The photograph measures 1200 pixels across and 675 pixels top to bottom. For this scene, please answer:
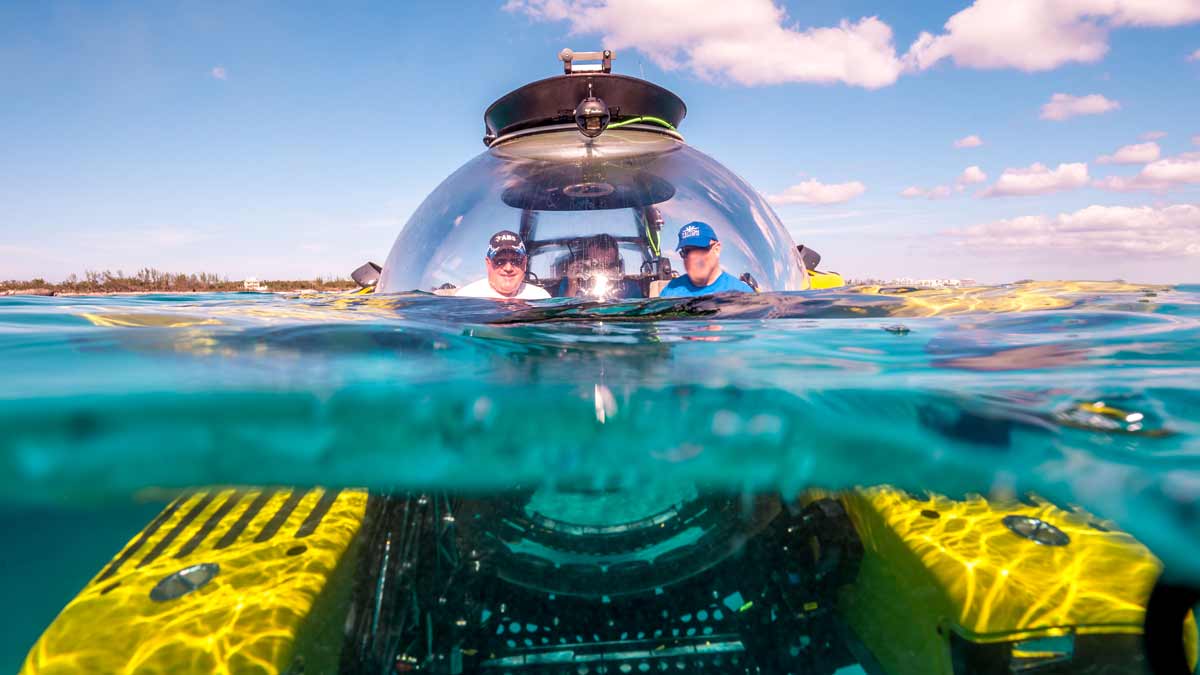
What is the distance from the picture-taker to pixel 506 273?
506cm

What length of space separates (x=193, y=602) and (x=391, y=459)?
1.00 metres

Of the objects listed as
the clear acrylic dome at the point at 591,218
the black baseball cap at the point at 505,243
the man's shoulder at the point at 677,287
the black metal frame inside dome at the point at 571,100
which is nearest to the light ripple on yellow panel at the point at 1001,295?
the clear acrylic dome at the point at 591,218

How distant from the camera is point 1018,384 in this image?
258 centimetres

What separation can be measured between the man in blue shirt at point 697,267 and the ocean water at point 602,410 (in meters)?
1.54

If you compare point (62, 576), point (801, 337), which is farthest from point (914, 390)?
point (62, 576)

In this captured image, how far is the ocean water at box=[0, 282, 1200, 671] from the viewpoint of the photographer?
2.35 m

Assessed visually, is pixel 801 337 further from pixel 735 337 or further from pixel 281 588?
pixel 281 588

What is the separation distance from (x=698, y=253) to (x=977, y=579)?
303cm

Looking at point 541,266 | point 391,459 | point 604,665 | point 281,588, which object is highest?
point 541,266

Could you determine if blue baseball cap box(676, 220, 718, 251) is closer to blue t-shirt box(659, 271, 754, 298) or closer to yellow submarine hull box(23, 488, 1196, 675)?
blue t-shirt box(659, 271, 754, 298)

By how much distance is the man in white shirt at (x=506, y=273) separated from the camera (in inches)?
197

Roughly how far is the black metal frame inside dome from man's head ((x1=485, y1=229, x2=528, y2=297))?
4.27 ft

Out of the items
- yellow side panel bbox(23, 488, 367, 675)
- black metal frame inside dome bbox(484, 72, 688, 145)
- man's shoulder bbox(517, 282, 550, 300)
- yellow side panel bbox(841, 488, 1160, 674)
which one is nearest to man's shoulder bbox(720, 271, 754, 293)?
man's shoulder bbox(517, 282, 550, 300)

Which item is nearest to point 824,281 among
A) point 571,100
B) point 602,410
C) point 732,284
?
point 732,284
